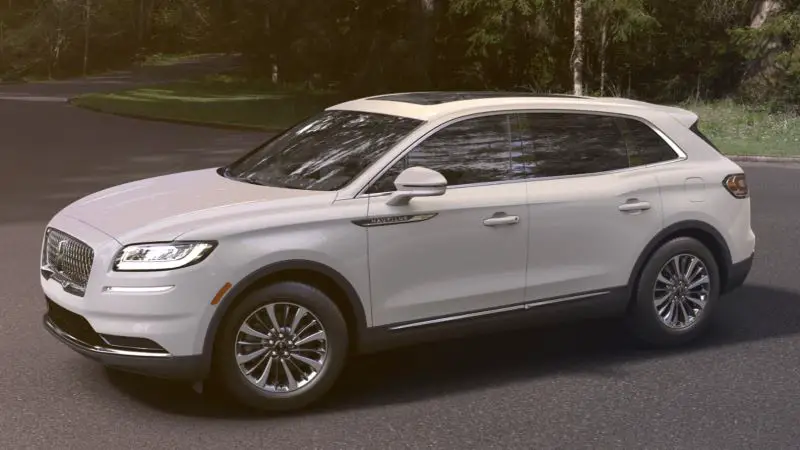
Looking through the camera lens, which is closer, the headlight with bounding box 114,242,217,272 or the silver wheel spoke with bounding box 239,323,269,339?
the headlight with bounding box 114,242,217,272

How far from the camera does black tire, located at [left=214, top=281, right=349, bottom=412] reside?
534cm

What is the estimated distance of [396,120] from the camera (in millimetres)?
6203

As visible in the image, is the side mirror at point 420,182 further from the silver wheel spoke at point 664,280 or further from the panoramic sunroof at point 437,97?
the silver wheel spoke at point 664,280

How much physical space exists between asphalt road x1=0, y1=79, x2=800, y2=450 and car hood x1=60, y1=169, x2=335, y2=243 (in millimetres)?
953

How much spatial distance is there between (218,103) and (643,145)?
32842 mm

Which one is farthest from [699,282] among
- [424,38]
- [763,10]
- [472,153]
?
[763,10]

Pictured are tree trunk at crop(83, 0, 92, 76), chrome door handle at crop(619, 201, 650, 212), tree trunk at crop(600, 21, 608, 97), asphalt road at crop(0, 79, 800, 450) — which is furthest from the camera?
tree trunk at crop(83, 0, 92, 76)

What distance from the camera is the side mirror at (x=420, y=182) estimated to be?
5.49 meters

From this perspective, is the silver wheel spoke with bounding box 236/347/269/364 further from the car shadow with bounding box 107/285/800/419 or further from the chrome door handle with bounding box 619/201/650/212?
the chrome door handle with bounding box 619/201/650/212

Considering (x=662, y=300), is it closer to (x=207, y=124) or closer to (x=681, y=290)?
(x=681, y=290)

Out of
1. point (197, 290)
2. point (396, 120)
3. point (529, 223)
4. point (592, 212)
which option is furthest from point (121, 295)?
point (592, 212)

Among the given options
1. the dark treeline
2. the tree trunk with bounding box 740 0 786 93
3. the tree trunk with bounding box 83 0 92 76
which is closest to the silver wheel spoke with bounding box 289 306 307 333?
the dark treeline

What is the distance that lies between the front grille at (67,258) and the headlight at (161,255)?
229 millimetres

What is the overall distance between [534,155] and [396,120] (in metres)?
0.83
